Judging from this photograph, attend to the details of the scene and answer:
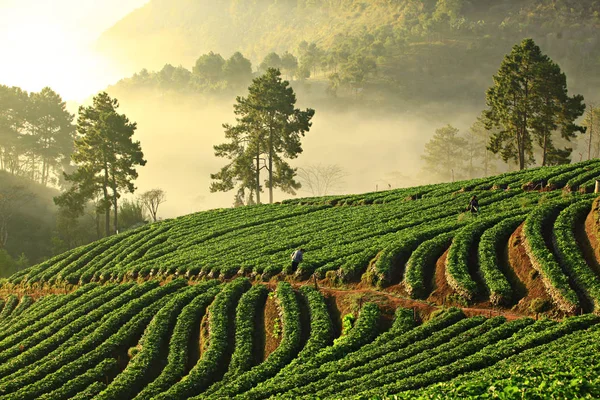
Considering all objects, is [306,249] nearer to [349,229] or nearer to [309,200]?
[349,229]

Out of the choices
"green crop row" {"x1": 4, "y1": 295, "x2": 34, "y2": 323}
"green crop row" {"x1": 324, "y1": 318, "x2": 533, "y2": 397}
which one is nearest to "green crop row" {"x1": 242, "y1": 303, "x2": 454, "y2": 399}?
"green crop row" {"x1": 324, "y1": 318, "x2": 533, "y2": 397}

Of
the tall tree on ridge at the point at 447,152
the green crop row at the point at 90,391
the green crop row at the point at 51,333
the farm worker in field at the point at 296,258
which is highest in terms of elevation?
the tall tree on ridge at the point at 447,152

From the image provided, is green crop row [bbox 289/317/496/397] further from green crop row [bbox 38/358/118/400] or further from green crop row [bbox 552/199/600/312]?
green crop row [bbox 38/358/118/400]

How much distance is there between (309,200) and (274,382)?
38783mm

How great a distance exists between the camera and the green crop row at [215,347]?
2577 cm

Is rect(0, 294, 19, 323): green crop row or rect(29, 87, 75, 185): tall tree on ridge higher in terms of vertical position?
rect(29, 87, 75, 185): tall tree on ridge

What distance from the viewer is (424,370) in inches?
852

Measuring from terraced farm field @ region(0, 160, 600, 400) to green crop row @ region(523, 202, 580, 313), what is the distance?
9cm

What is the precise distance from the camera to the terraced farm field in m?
21.7

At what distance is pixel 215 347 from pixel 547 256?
55.1 feet

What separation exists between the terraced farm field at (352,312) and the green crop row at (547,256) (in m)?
0.09

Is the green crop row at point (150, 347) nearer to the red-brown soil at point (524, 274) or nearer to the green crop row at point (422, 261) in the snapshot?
the green crop row at point (422, 261)

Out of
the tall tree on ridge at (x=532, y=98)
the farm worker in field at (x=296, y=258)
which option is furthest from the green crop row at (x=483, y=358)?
the tall tree on ridge at (x=532, y=98)

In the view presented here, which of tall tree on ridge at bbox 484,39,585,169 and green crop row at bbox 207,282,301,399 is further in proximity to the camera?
tall tree on ridge at bbox 484,39,585,169
